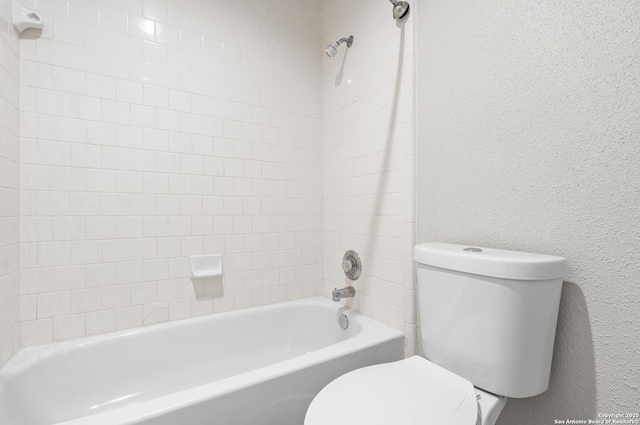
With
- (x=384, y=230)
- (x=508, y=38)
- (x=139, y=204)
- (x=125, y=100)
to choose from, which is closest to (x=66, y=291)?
(x=139, y=204)

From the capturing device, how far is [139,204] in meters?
1.46

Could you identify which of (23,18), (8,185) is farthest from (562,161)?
(23,18)

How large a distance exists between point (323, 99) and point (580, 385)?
6.01 feet

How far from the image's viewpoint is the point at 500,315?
86 cm

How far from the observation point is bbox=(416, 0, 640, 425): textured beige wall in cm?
77

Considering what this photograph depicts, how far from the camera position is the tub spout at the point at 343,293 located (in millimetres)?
1606

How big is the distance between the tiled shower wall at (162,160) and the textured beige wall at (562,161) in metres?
0.98

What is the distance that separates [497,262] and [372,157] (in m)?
0.87

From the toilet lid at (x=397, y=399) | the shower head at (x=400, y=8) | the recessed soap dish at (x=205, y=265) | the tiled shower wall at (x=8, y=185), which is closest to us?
the toilet lid at (x=397, y=399)

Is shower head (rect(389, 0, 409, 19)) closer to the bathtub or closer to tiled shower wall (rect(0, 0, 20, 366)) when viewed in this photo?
the bathtub

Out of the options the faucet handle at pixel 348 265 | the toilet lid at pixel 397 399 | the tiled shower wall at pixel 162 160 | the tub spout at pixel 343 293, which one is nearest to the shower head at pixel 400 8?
the tiled shower wall at pixel 162 160

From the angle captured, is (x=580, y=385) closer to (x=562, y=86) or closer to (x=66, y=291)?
(x=562, y=86)

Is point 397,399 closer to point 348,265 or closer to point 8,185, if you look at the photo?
point 348,265

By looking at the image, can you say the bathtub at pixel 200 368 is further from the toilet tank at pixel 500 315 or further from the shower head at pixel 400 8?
the shower head at pixel 400 8
